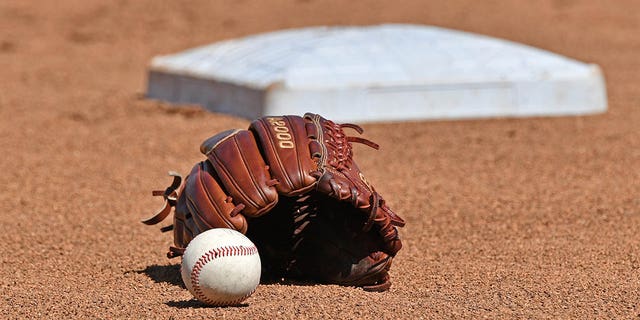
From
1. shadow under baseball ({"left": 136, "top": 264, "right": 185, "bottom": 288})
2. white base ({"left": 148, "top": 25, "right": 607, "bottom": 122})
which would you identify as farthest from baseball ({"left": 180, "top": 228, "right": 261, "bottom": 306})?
white base ({"left": 148, "top": 25, "right": 607, "bottom": 122})

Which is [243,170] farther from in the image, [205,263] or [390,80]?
[390,80]

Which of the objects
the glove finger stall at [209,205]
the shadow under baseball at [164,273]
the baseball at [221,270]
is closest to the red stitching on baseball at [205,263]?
the baseball at [221,270]

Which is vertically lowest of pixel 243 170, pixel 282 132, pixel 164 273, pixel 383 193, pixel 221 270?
pixel 383 193

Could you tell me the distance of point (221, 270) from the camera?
3520 millimetres

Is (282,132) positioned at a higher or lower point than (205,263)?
higher

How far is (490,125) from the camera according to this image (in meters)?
7.89

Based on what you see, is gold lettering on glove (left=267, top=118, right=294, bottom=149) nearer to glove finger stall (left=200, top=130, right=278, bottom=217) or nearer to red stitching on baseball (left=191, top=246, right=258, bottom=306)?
glove finger stall (left=200, top=130, right=278, bottom=217)

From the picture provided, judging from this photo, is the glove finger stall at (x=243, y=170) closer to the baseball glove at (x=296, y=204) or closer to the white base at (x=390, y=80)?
the baseball glove at (x=296, y=204)

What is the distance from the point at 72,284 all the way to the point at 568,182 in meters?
3.27

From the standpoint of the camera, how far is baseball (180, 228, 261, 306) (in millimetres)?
3516

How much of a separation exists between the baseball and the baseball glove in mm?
187

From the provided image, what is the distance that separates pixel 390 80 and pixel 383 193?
6.67 ft

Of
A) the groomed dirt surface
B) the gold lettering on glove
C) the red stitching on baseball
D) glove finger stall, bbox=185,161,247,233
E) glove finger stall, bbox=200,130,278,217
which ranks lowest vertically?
the groomed dirt surface

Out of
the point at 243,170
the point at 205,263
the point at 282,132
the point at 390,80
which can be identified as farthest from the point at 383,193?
the point at 205,263
